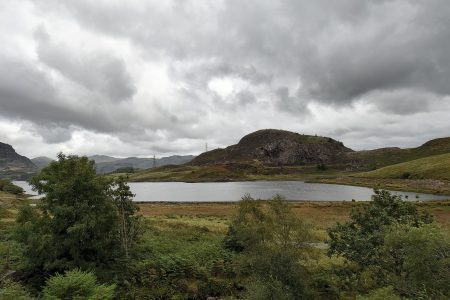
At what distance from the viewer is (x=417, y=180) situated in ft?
613

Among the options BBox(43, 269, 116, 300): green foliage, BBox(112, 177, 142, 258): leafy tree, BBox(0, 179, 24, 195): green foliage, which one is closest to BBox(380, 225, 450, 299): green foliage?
BBox(43, 269, 116, 300): green foliage

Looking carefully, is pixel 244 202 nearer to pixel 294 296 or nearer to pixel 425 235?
pixel 294 296

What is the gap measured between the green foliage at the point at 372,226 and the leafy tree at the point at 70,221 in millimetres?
19212

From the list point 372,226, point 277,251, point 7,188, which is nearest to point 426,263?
point 372,226

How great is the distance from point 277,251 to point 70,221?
54.8 ft

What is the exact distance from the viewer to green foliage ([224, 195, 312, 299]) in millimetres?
26406

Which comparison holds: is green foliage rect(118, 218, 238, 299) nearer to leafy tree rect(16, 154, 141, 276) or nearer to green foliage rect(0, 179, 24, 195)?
leafy tree rect(16, 154, 141, 276)

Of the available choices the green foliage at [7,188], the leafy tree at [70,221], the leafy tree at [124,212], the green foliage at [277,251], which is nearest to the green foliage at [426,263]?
the green foliage at [277,251]

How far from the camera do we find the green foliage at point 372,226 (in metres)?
26.3

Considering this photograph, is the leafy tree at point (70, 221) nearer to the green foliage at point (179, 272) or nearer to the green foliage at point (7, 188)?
the green foliage at point (179, 272)

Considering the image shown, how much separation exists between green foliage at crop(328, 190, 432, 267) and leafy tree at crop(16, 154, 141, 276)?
63.0ft

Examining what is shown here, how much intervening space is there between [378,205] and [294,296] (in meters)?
10.7

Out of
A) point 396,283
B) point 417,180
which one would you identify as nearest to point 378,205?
point 396,283

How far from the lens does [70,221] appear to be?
25328 millimetres
